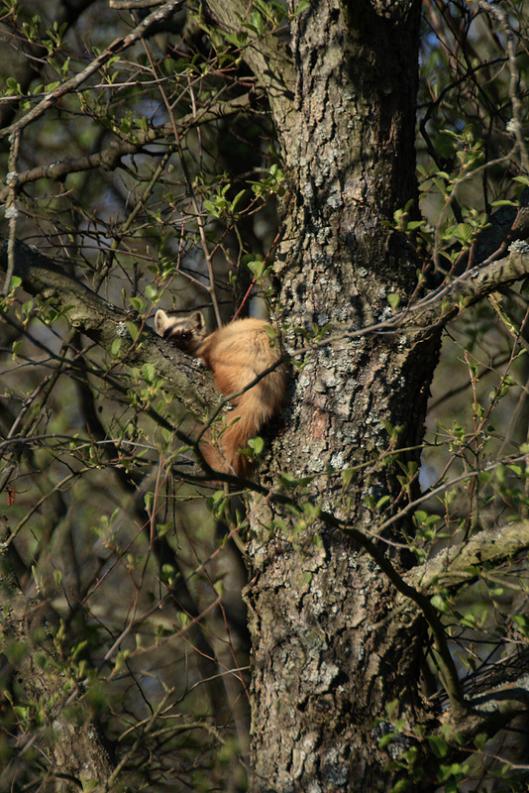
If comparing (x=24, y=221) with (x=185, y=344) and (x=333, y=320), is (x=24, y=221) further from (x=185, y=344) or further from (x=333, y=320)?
(x=333, y=320)

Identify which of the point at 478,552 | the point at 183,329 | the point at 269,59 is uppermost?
the point at 269,59

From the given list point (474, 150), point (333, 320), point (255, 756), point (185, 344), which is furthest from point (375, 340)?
point (185, 344)

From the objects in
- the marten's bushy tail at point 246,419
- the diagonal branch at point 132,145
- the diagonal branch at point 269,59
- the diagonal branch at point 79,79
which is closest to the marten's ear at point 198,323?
the diagonal branch at point 132,145

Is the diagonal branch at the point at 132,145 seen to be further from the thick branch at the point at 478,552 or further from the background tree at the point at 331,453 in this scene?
the thick branch at the point at 478,552

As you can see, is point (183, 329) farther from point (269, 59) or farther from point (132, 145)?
point (269, 59)

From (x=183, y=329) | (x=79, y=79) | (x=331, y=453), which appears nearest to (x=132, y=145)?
(x=183, y=329)

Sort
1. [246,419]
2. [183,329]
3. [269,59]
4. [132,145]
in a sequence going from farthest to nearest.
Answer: [183,329] < [132,145] < [269,59] < [246,419]

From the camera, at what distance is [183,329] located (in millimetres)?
5738

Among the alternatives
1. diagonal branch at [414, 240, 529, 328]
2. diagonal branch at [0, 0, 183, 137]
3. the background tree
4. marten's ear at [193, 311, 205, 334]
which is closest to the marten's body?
the background tree

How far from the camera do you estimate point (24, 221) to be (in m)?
6.29

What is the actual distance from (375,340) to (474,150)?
814mm

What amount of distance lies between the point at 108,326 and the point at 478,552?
156 cm

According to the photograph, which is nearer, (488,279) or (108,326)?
(488,279)

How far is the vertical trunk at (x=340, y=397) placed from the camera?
3.31m
